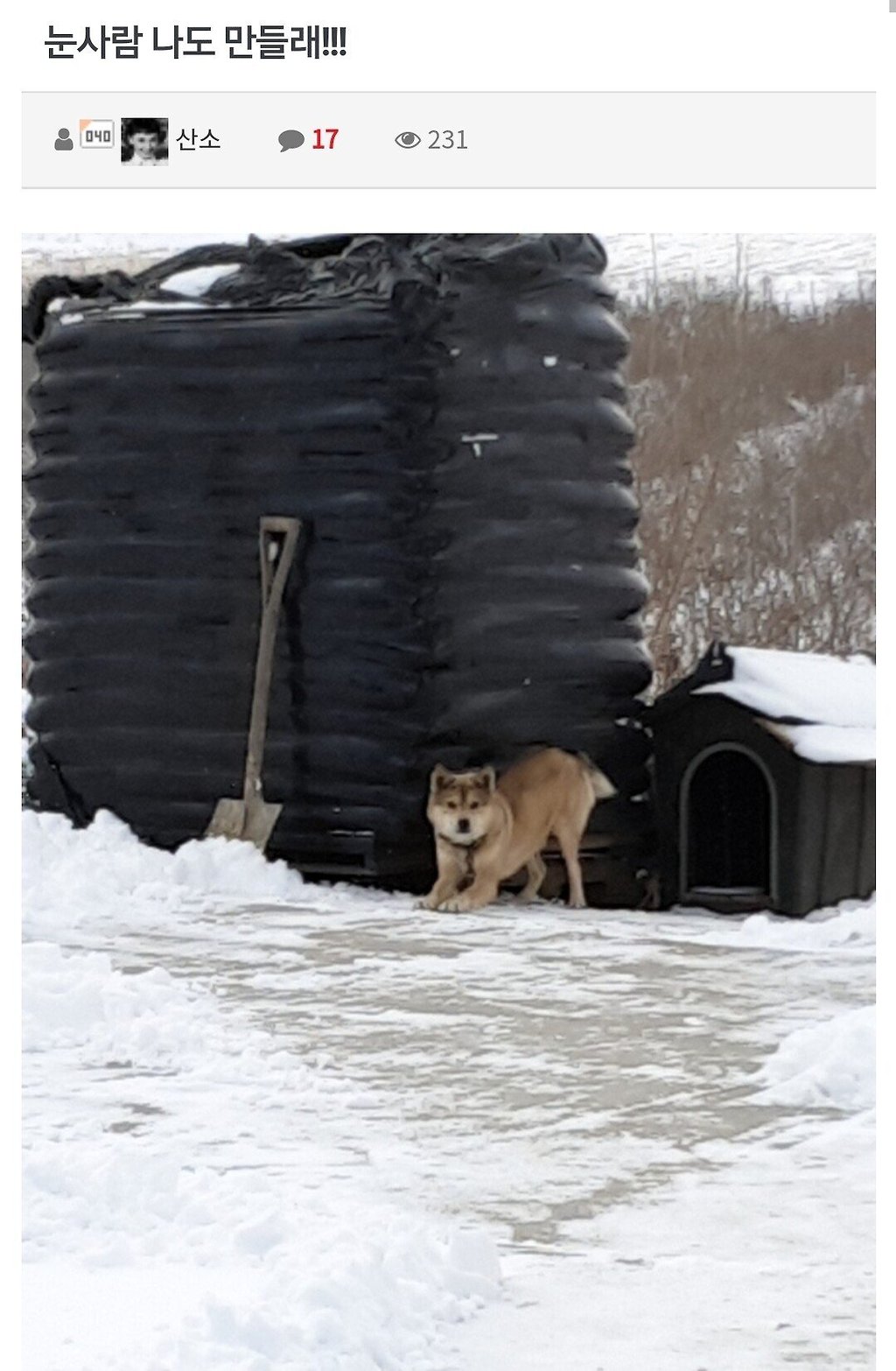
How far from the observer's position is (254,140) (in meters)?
2.87

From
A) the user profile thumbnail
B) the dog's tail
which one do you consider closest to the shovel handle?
the dog's tail

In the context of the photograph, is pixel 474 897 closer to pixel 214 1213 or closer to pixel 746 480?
pixel 746 480

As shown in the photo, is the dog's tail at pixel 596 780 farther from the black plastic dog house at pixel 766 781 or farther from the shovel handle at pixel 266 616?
the shovel handle at pixel 266 616

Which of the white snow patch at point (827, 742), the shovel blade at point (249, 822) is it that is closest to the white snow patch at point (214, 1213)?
the shovel blade at point (249, 822)

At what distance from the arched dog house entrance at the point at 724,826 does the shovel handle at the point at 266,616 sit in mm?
1457

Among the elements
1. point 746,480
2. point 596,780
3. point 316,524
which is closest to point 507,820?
point 596,780

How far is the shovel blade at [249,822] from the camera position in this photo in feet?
21.1

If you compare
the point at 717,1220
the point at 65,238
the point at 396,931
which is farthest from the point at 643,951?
the point at 65,238

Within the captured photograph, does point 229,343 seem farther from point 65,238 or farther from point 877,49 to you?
point 877,49

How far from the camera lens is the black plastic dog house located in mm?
6273

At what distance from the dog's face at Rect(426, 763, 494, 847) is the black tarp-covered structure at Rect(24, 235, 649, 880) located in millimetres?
382

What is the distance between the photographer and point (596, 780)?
265 inches

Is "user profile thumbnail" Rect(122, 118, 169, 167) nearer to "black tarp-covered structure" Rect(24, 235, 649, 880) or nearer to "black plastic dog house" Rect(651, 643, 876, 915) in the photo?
"black tarp-covered structure" Rect(24, 235, 649, 880)

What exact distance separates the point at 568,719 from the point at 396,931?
151 centimetres
